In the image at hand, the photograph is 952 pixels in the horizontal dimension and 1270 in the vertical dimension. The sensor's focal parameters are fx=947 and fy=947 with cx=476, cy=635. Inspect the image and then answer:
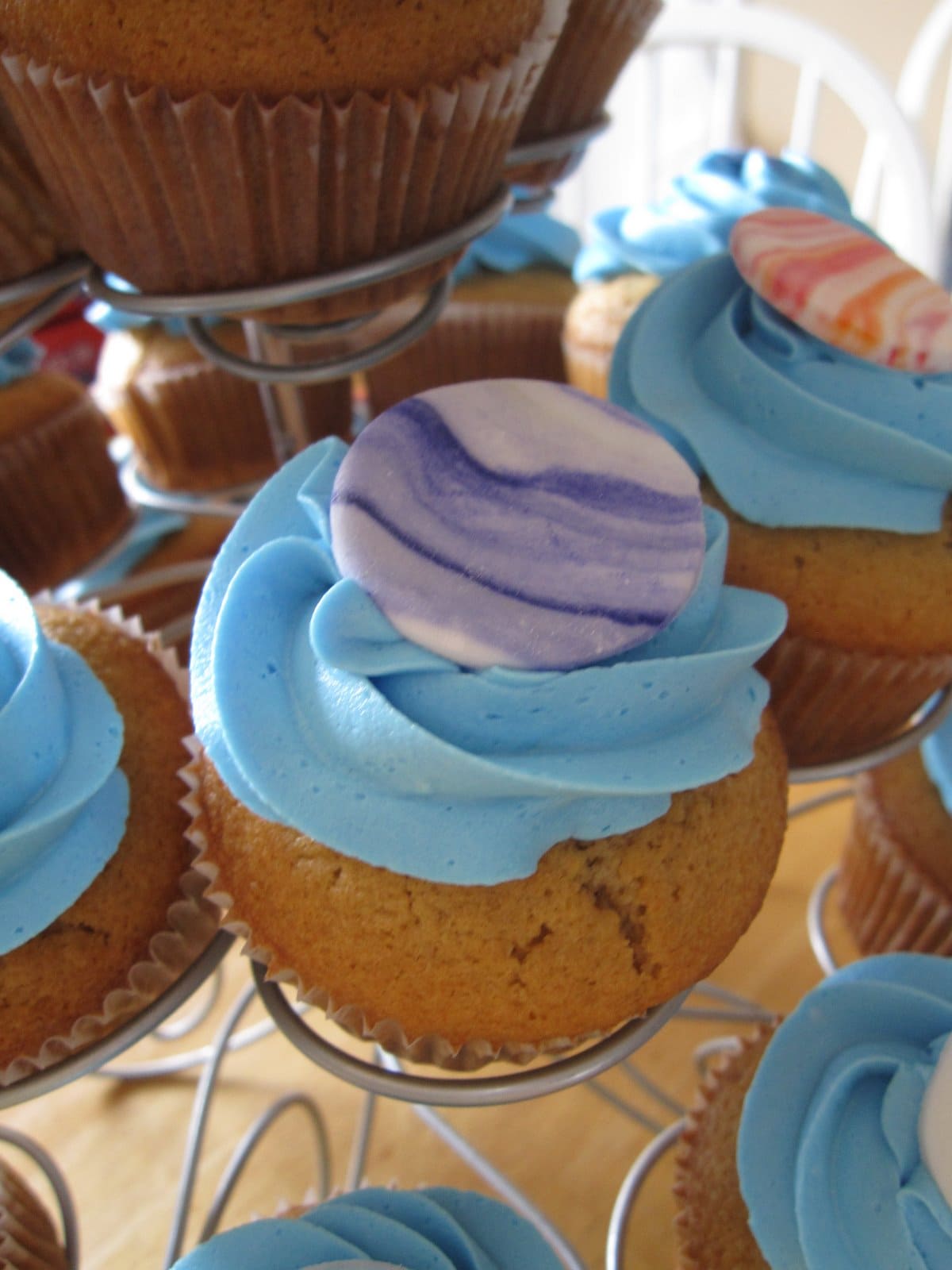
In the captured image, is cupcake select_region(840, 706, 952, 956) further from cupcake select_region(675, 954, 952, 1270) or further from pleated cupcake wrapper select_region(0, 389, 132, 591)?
pleated cupcake wrapper select_region(0, 389, 132, 591)

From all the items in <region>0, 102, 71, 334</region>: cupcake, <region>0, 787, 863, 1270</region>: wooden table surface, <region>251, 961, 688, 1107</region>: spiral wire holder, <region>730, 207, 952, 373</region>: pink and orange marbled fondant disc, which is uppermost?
<region>0, 102, 71, 334</region>: cupcake

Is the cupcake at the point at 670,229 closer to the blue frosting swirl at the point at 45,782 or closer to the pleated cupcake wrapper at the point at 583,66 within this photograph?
the pleated cupcake wrapper at the point at 583,66

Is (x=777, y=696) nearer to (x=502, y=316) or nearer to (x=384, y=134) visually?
(x=384, y=134)

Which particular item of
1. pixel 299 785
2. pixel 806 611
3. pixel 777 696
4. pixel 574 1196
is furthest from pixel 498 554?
pixel 574 1196

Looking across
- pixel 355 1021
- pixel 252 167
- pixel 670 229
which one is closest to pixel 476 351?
pixel 670 229

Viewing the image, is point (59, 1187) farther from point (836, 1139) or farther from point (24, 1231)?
point (836, 1139)

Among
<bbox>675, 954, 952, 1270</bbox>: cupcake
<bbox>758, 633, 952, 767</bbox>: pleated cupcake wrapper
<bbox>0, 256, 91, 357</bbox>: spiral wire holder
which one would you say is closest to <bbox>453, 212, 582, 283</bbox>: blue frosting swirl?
<bbox>0, 256, 91, 357</bbox>: spiral wire holder
